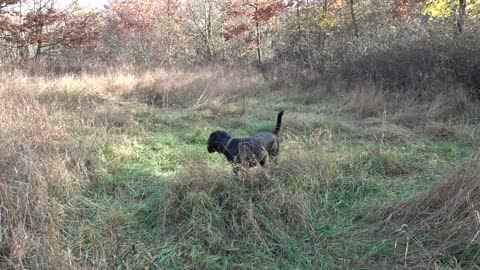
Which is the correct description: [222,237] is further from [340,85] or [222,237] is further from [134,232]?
[340,85]

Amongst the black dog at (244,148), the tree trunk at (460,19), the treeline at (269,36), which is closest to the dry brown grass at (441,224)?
the black dog at (244,148)

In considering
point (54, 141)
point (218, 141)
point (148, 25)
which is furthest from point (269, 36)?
point (218, 141)

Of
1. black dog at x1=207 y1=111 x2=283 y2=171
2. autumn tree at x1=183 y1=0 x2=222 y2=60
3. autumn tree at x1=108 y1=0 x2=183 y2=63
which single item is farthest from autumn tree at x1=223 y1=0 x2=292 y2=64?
black dog at x1=207 y1=111 x2=283 y2=171

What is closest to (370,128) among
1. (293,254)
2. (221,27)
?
(293,254)

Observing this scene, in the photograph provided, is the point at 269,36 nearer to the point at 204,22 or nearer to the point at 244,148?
the point at 204,22

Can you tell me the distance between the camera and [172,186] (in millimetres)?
3375

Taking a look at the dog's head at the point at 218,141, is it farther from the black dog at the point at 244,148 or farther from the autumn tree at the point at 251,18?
the autumn tree at the point at 251,18

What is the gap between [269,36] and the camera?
20641mm

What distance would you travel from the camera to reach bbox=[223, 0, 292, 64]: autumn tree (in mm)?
18750

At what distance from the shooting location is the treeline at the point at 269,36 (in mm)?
8953

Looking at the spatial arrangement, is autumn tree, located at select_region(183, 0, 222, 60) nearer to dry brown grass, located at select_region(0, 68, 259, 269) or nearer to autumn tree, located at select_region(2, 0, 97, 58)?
autumn tree, located at select_region(2, 0, 97, 58)

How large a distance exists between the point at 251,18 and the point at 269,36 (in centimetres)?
162

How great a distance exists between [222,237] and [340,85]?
771 cm

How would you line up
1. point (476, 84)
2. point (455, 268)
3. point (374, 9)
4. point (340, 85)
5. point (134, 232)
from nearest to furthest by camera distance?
point (455, 268), point (134, 232), point (476, 84), point (340, 85), point (374, 9)
